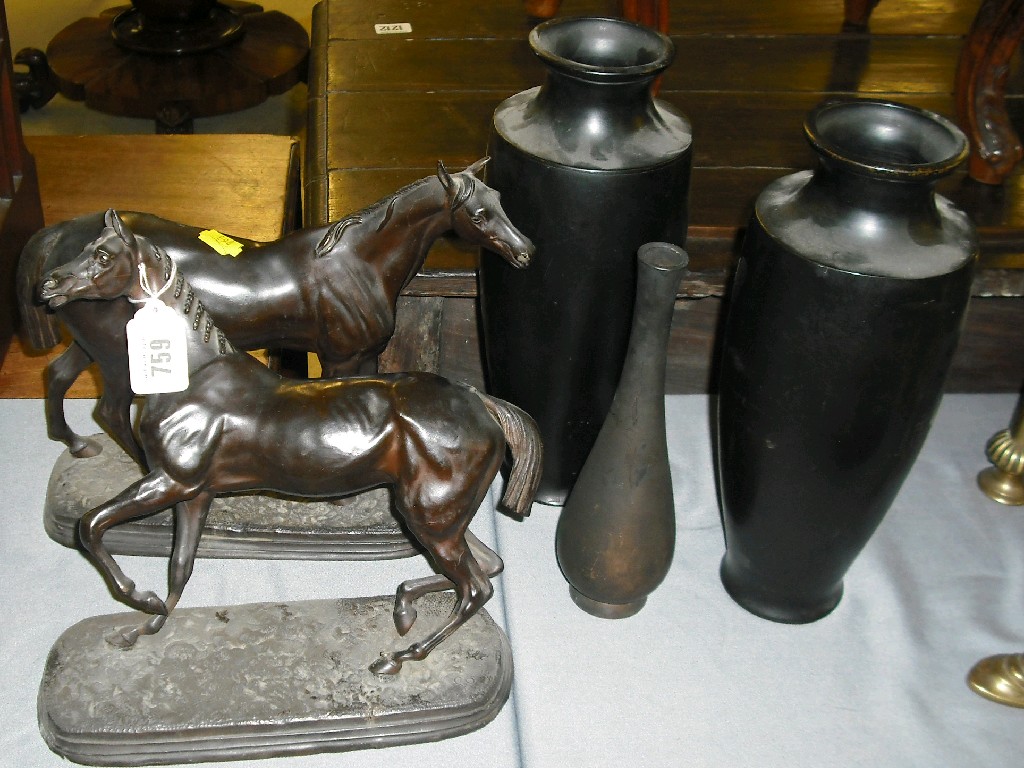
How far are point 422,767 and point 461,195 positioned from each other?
61cm

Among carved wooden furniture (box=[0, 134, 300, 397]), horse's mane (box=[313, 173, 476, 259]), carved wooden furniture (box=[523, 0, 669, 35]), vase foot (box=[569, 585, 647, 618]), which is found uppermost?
carved wooden furniture (box=[523, 0, 669, 35])

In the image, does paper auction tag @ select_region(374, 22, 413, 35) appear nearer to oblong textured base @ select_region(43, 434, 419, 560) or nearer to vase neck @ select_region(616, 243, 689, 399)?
oblong textured base @ select_region(43, 434, 419, 560)

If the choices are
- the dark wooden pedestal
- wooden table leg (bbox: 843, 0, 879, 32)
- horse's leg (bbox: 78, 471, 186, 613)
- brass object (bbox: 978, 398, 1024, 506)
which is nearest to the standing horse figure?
horse's leg (bbox: 78, 471, 186, 613)

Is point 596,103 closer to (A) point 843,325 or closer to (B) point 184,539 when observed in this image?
(A) point 843,325

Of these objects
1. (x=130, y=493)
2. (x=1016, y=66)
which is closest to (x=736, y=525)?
(x=130, y=493)

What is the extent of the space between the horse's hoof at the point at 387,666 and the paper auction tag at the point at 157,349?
368mm

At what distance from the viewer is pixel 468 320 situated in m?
1.62

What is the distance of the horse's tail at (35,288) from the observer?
1.24 metres

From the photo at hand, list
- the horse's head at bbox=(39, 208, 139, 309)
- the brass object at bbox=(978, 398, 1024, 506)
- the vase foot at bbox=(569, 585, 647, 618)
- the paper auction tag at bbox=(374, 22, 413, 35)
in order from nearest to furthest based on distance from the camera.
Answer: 1. the horse's head at bbox=(39, 208, 139, 309)
2. the vase foot at bbox=(569, 585, 647, 618)
3. the brass object at bbox=(978, 398, 1024, 506)
4. the paper auction tag at bbox=(374, 22, 413, 35)

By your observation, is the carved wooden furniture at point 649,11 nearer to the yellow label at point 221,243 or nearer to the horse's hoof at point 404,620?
the yellow label at point 221,243

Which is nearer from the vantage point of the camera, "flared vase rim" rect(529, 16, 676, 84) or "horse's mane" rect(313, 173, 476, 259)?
"flared vase rim" rect(529, 16, 676, 84)

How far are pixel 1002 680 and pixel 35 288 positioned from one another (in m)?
1.20

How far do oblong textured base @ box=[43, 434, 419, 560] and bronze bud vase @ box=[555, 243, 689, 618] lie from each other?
0.78 ft

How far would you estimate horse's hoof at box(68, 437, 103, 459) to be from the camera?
4.53 feet
